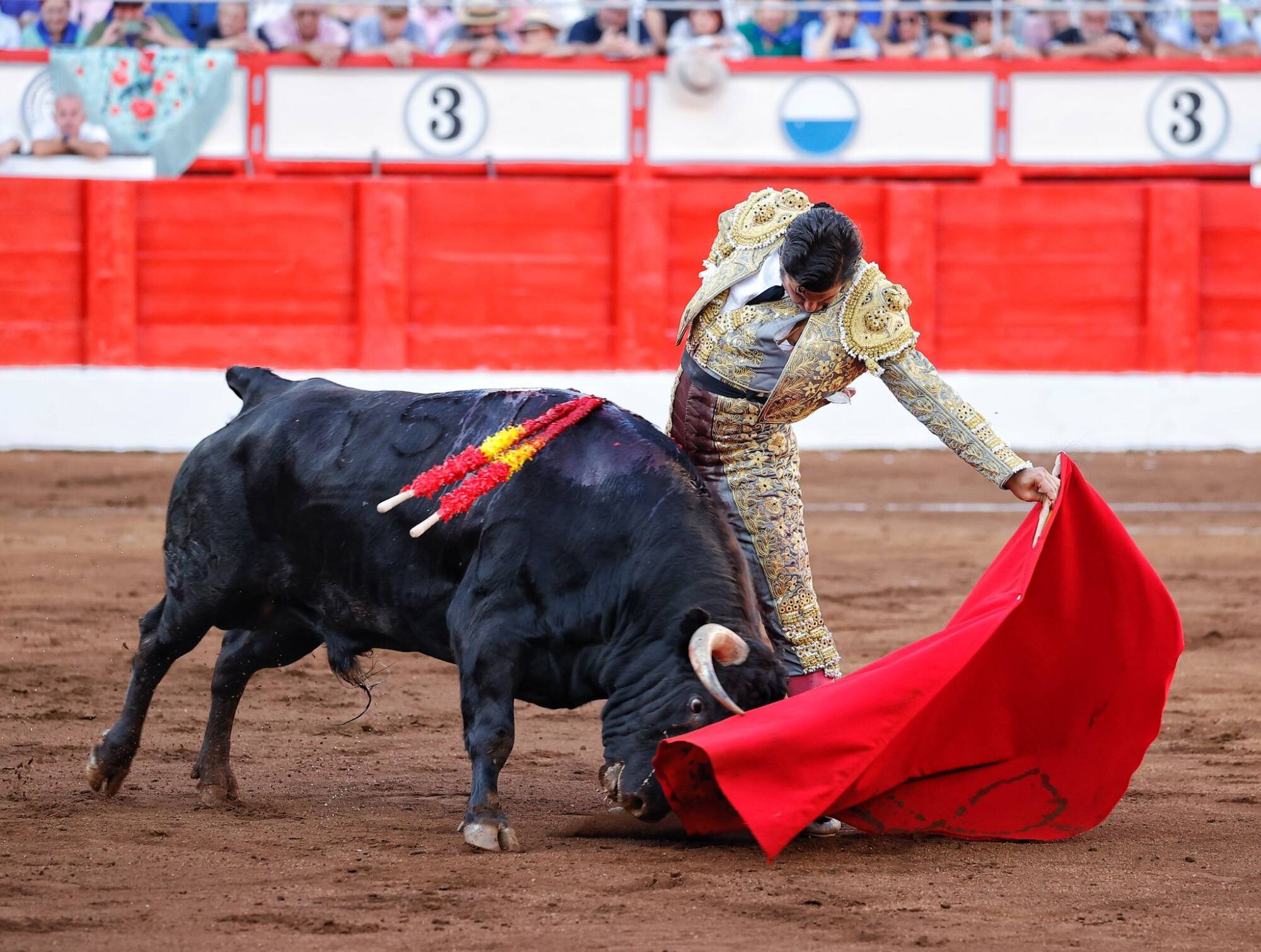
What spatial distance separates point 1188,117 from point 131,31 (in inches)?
231

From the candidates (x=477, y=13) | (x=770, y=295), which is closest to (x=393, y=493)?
(x=770, y=295)

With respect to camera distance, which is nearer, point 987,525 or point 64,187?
point 987,525

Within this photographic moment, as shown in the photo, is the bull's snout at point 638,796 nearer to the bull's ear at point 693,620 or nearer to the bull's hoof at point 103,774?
the bull's ear at point 693,620

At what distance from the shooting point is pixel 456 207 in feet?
31.1

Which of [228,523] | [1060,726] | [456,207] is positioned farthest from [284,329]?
[1060,726]

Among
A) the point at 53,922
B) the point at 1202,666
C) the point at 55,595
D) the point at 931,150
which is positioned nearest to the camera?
the point at 53,922

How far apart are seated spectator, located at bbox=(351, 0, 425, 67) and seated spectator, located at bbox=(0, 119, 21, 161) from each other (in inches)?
73.2

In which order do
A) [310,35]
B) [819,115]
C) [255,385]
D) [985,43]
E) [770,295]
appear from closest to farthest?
1. [770,295]
2. [255,385]
3. [310,35]
4. [819,115]
5. [985,43]

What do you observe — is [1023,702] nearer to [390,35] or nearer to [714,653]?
[714,653]

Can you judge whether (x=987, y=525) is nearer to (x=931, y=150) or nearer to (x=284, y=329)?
(x=931, y=150)

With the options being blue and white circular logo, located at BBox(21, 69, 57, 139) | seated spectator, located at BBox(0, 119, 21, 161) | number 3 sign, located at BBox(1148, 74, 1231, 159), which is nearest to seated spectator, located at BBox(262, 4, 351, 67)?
blue and white circular logo, located at BBox(21, 69, 57, 139)

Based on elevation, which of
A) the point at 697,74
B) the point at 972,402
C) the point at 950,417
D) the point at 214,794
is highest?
the point at 697,74

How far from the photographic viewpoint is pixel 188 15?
9750 millimetres

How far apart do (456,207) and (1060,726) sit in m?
6.91
